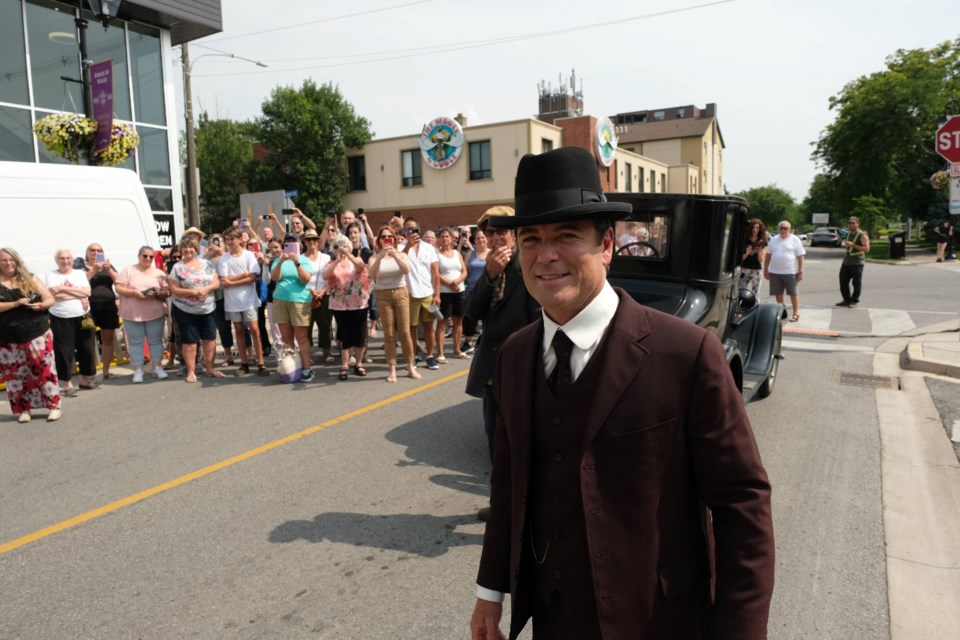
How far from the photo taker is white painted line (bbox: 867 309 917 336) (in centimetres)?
1127

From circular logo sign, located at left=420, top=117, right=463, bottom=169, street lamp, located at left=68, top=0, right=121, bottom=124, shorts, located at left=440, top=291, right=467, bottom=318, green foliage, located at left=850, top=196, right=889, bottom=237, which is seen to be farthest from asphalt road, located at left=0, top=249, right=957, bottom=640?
green foliage, located at left=850, top=196, right=889, bottom=237

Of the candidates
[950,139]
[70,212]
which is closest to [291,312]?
[70,212]

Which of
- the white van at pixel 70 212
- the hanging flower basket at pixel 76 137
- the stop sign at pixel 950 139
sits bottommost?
the white van at pixel 70 212

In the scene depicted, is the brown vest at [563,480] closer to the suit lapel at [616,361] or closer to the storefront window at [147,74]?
the suit lapel at [616,361]

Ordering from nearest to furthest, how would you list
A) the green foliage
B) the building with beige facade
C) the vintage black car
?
the vintage black car → the building with beige facade → the green foliage

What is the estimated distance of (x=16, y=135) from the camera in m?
15.9

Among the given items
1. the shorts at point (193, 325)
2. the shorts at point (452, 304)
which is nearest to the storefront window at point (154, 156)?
the shorts at point (193, 325)

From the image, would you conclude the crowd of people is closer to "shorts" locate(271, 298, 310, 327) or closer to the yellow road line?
"shorts" locate(271, 298, 310, 327)

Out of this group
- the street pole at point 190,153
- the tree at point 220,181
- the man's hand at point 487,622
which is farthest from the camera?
the tree at point 220,181

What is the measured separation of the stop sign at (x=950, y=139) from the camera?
9812mm

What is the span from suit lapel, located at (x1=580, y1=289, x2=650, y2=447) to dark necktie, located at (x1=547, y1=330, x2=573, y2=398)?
2.0 inches

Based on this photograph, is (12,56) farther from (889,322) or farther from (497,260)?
(889,322)

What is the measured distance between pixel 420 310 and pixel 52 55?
47.3ft

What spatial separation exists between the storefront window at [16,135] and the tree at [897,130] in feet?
139
